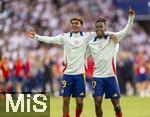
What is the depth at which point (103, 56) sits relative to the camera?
17.8m

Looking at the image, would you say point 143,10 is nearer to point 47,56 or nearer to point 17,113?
point 47,56

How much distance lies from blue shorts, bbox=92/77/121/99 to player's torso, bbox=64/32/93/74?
0.53 meters

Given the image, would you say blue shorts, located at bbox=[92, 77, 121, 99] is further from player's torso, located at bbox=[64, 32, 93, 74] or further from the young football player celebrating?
player's torso, located at bbox=[64, 32, 93, 74]

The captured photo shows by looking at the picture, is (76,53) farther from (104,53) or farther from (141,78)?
(141,78)

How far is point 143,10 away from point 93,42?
15136 millimetres

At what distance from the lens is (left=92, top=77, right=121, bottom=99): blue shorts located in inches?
701

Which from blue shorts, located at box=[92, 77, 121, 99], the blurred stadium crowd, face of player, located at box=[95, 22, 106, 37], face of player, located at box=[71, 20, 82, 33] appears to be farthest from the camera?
the blurred stadium crowd

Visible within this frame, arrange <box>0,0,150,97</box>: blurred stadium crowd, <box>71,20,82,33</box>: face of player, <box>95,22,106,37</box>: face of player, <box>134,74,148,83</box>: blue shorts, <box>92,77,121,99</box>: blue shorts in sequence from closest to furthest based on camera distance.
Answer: <box>95,22,106,37</box>: face of player < <box>92,77,121,99</box>: blue shorts < <box>71,20,82,33</box>: face of player < <box>0,0,150,97</box>: blurred stadium crowd < <box>134,74,148,83</box>: blue shorts

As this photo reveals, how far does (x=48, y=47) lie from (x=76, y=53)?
1811 cm

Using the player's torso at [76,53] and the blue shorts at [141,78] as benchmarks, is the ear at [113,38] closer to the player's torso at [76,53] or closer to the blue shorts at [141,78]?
the player's torso at [76,53]

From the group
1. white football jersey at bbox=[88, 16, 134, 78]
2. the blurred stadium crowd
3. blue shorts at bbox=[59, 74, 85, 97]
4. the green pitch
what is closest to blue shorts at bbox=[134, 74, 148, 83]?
the blurred stadium crowd

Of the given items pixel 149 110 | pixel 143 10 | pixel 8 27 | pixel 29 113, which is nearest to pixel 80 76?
pixel 29 113

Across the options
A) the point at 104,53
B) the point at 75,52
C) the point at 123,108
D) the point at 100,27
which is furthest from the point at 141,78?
the point at 100,27

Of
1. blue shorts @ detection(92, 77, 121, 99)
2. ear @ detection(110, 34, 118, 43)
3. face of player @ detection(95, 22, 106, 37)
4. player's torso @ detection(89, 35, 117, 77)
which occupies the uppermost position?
face of player @ detection(95, 22, 106, 37)
